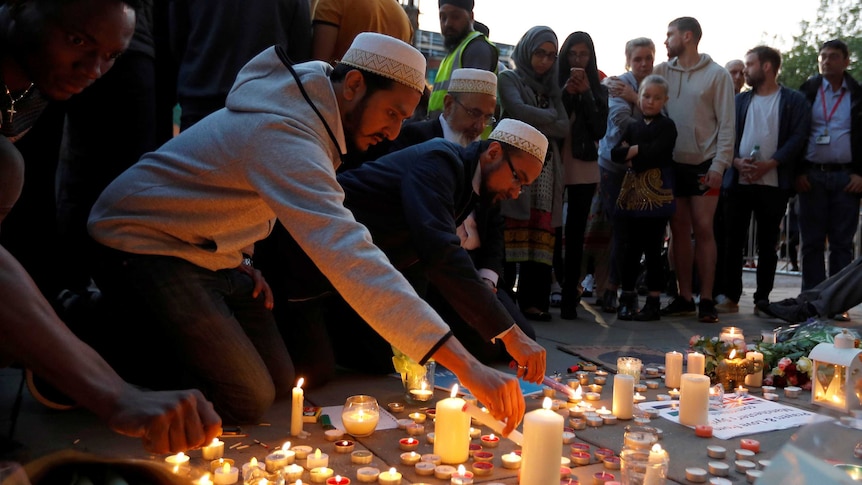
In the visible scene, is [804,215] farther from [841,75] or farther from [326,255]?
[326,255]

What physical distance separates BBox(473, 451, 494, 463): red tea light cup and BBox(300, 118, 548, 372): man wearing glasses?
0.45 meters

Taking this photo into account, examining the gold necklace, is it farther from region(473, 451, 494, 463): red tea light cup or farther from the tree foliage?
the tree foliage

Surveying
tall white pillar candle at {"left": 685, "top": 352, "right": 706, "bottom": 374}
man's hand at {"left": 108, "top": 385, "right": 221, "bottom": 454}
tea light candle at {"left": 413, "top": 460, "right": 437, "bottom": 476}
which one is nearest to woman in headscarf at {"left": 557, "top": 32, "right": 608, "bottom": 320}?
tall white pillar candle at {"left": 685, "top": 352, "right": 706, "bottom": 374}

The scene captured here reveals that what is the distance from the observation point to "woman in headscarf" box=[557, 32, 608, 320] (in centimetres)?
518

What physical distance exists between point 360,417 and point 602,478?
0.80 meters

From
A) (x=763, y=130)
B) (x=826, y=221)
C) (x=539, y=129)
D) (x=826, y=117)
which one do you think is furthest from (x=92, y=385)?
(x=826, y=117)

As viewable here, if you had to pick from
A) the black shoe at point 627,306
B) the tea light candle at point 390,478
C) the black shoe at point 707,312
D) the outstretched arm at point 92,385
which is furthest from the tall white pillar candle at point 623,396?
the black shoe at point 707,312

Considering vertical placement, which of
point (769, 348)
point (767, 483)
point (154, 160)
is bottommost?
point (769, 348)

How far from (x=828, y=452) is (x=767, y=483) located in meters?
0.08

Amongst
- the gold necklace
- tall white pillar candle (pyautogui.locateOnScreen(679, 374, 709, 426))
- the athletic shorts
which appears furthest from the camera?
the athletic shorts

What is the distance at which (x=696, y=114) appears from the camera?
5484 mm

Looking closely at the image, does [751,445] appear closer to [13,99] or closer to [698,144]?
[13,99]

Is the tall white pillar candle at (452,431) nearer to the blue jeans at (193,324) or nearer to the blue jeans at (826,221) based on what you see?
the blue jeans at (193,324)

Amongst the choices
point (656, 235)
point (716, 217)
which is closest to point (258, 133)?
point (656, 235)
